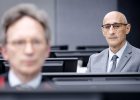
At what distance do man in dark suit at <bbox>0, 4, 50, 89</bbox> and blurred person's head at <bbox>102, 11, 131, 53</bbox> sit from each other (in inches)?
61.9

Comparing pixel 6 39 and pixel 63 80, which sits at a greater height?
pixel 6 39

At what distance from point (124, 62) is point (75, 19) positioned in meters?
5.09

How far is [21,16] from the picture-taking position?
1.13 m

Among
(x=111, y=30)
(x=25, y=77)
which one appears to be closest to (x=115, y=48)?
(x=111, y=30)

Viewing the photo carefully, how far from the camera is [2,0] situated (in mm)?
7621

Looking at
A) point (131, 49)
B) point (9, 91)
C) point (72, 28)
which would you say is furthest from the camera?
point (72, 28)

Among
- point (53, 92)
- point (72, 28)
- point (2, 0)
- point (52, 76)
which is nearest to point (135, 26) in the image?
point (72, 28)

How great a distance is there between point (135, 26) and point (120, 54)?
160 inches

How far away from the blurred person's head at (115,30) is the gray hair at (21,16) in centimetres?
158

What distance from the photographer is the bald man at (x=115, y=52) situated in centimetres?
256

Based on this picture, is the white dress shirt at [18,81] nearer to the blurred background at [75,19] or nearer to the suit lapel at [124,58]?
the suit lapel at [124,58]

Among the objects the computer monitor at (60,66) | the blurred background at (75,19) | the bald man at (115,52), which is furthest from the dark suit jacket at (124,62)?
the blurred background at (75,19)

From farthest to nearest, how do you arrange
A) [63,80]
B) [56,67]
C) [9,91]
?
[56,67]
[63,80]
[9,91]

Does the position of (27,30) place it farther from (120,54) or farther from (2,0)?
(2,0)
